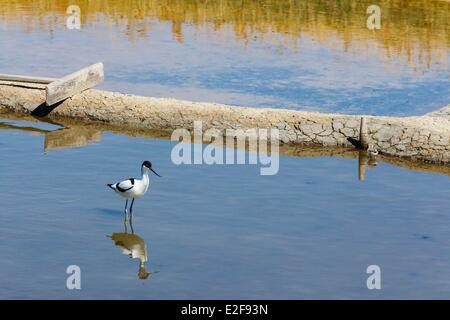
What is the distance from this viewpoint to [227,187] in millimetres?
19594

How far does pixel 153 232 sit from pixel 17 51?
13.8 metres

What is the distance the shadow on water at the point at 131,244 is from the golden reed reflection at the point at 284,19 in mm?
14842

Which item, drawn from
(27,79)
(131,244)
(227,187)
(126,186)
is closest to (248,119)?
(227,187)

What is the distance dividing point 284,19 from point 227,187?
16.3 metres

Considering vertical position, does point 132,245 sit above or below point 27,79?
below

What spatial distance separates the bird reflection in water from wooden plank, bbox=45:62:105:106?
22.4ft

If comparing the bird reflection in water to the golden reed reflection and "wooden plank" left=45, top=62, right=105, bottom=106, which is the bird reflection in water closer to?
"wooden plank" left=45, top=62, right=105, bottom=106

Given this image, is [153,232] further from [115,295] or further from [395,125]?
[395,125]

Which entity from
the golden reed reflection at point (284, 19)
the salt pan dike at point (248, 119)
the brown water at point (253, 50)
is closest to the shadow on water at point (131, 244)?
the salt pan dike at point (248, 119)

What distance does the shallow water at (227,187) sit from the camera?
50.9 feet

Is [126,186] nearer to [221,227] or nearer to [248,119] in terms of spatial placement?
[221,227]

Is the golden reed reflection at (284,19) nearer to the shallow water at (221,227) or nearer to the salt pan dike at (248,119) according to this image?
the salt pan dike at (248,119)

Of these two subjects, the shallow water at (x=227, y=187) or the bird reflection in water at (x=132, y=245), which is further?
the bird reflection in water at (x=132, y=245)

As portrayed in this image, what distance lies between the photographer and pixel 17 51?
29.8 m
